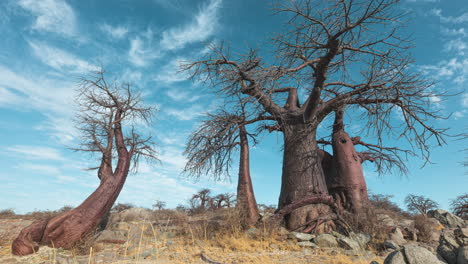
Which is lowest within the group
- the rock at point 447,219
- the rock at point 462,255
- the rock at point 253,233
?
the rock at point 462,255

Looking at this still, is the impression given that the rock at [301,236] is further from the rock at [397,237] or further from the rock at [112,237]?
the rock at [112,237]

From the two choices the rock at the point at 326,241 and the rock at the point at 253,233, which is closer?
the rock at the point at 326,241

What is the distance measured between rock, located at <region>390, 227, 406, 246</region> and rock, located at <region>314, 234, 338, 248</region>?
4.35ft

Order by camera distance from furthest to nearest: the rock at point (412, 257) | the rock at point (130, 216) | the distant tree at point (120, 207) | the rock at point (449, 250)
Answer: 1. the distant tree at point (120, 207)
2. the rock at point (130, 216)
3. the rock at point (449, 250)
4. the rock at point (412, 257)

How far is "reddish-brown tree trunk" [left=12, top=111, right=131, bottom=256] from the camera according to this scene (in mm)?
5434

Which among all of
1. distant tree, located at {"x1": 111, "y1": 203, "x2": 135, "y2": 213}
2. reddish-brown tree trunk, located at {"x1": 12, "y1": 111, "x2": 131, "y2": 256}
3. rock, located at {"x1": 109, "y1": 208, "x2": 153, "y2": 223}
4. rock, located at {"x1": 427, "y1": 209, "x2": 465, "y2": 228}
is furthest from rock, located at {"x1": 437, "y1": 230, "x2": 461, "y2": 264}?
distant tree, located at {"x1": 111, "y1": 203, "x2": 135, "y2": 213}

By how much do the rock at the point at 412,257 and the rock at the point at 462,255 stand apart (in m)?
0.41

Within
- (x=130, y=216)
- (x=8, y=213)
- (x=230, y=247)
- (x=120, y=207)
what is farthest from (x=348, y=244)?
(x=8, y=213)

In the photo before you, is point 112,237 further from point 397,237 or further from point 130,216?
point 397,237

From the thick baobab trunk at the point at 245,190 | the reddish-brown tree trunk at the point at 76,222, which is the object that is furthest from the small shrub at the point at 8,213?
the thick baobab trunk at the point at 245,190

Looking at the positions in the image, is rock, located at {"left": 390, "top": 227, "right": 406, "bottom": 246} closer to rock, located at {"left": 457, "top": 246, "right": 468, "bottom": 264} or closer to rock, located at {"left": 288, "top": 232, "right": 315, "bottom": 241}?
rock, located at {"left": 288, "top": 232, "right": 315, "bottom": 241}

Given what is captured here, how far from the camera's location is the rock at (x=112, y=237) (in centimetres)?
612

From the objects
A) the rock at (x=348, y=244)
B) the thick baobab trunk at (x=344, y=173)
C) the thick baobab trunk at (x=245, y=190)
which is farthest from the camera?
the thick baobab trunk at (x=344, y=173)

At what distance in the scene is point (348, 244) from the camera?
497cm
